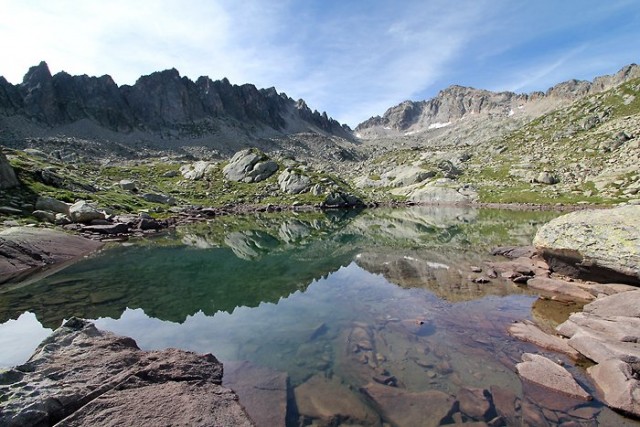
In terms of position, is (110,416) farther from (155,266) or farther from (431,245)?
(431,245)

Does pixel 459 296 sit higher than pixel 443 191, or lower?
lower

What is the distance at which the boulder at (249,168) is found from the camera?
13088cm

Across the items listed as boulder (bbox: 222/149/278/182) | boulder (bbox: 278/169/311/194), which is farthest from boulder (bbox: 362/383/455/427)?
boulder (bbox: 222/149/278/182)

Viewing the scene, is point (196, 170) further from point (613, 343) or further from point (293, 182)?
point (613, 343)

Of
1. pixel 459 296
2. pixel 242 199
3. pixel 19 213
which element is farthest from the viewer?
pixel 242 199

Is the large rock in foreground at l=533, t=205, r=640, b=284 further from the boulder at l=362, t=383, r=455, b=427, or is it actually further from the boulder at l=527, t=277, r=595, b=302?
the boulder at l=362, t=383, r=455, b=427

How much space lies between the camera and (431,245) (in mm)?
45781

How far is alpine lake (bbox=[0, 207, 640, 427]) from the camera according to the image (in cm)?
1208

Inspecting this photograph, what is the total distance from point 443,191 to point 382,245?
293 ft

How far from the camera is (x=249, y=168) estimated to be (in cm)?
13312

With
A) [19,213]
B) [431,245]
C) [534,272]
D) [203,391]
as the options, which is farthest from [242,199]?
[203,391]

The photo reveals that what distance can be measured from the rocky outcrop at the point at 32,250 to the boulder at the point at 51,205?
46.2 feet

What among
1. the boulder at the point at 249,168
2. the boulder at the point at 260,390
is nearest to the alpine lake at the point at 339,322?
the boulder at the point at 260,390

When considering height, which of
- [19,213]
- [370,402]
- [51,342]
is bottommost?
[370,402]
